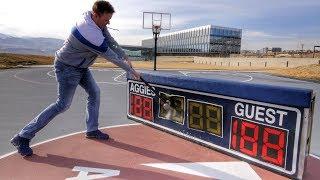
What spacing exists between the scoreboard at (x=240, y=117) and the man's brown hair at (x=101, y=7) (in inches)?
61.3

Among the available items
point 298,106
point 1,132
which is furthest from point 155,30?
point 298,106

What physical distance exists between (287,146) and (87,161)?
105 inches

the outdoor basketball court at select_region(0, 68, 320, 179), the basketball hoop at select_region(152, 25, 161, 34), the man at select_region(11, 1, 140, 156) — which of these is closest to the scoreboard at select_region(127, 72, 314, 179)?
the outdoor basketball court at select_region(0, 68, 320, 179)

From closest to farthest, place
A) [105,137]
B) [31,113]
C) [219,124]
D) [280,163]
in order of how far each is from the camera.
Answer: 1. [280,163]
2. [219,124]
3. [105,137]
4. [31,113]

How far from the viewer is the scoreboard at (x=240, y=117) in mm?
4047

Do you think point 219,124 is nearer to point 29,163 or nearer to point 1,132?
point 29,163

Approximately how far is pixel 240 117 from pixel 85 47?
227 centimetres

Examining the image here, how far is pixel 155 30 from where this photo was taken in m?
39.0

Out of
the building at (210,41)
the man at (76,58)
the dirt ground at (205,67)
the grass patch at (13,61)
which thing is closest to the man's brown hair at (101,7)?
the man at (76,58)

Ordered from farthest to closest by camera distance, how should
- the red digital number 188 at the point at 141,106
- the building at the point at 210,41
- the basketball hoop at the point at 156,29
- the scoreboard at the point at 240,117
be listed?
the building at the point at 210,41, the basketball hoop at the point at 156,29, the red digital number 188 at the point at 141,106, the scoreboard at the point at 240,117

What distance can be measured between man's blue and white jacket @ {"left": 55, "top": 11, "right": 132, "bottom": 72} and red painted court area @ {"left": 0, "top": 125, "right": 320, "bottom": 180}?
133 centimetres

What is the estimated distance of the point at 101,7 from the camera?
4.98 meters

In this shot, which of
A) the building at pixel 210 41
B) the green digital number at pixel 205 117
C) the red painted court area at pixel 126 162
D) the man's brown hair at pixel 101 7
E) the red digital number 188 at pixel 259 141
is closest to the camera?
the red digital number 188 at pixel 259 141

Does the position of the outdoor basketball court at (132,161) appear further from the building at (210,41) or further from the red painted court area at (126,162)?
the building at (210,41)
